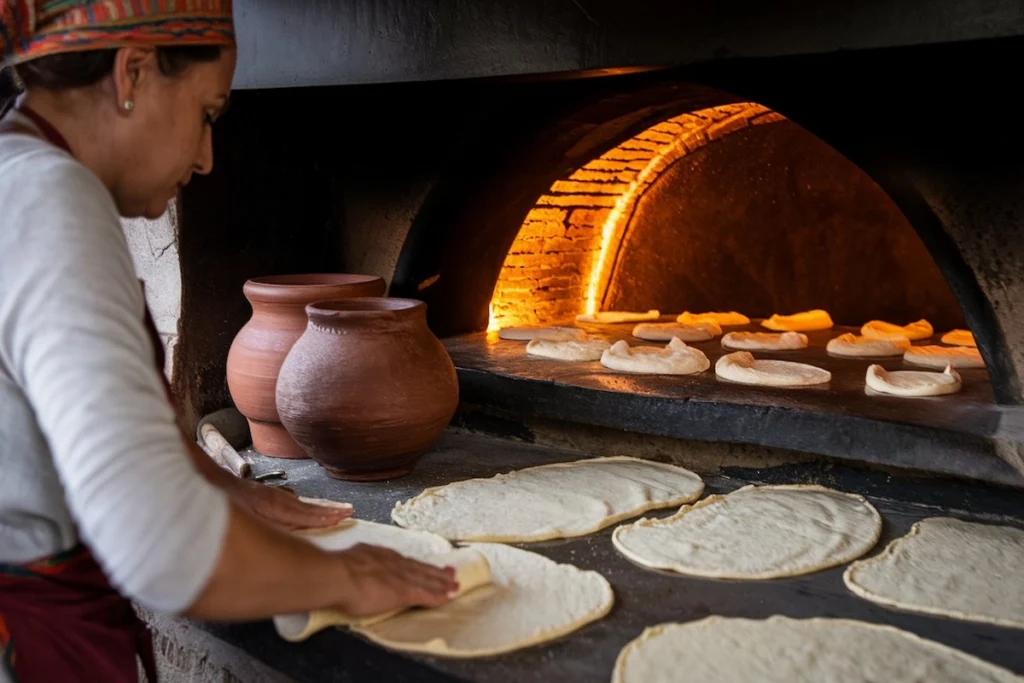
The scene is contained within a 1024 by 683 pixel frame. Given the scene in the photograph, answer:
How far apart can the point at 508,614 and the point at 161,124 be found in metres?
1.05

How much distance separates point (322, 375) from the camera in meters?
2.35

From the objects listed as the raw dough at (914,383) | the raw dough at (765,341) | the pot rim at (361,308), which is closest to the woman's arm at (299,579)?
the pot rim at (361,308)

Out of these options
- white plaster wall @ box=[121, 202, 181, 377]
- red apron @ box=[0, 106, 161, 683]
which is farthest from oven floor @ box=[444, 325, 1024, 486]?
red apron @ box=[0, 106, 161, 683]

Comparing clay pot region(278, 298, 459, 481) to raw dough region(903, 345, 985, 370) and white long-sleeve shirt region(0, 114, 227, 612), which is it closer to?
white long-sleeve shirt region(0, 114, 227, 612)

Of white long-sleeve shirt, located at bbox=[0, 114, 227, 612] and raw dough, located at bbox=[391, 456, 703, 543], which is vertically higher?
white long-sleeve shirt, located at bbox=[0, 114, 227, 612]

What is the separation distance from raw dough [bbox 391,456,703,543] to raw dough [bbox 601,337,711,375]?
386 millimetres

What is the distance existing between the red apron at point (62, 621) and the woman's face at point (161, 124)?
104 mm

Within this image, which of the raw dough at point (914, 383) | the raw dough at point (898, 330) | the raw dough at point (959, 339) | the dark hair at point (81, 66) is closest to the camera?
the dark hair at point (81, 66)

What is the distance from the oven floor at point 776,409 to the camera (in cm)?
219

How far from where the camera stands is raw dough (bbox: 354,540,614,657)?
156cm

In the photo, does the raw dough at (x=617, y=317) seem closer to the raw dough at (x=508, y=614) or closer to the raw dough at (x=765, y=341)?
the raw dough at (x=765, y=341)

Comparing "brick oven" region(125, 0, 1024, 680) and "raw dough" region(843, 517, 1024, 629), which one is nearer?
"raw dough" region(843, 517, 1024, 629)

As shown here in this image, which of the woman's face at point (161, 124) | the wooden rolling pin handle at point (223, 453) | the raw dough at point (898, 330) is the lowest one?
the wooden rolling pin handle at point (223, 453)

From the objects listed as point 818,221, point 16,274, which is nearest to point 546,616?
point 16,274
